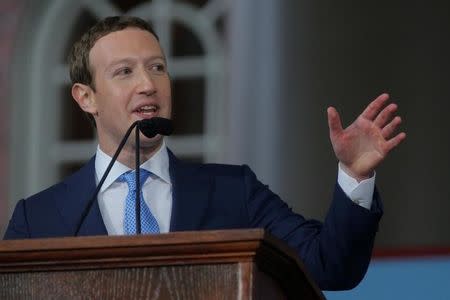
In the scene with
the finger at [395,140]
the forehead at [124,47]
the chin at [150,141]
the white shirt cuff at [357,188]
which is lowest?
the white shirt cuff at [357,188]

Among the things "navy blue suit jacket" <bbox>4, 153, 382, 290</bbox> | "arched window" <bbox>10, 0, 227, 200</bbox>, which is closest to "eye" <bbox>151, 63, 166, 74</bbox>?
"navy blue suit jacket" <bbox>4, 153, 382, 290</bbox>

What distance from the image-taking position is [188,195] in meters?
3.62

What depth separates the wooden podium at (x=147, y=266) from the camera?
9.27 feet

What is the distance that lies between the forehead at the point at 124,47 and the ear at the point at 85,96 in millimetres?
70

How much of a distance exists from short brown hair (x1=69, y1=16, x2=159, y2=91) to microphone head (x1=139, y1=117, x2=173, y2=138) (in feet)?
1.14

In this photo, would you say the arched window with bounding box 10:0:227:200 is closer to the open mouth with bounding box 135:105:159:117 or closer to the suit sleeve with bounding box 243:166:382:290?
the open mouth with bounding box 135:105:159:117

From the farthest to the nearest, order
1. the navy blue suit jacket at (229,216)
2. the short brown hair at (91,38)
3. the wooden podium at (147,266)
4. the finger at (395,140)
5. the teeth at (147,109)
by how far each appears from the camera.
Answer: the short brown hair at (91,38) → the teeth at (147,109) → the navy blue suit jacket at (229,216) → the finger at (395,140) → the wooden podium at (147,266)

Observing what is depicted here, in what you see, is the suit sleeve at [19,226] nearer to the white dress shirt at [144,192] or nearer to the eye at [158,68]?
the white dress shirt at [144,192]

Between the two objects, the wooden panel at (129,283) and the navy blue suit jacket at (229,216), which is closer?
the wooden panel at (129,283)

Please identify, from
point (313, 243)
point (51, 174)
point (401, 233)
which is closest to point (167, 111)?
point (313, 243)

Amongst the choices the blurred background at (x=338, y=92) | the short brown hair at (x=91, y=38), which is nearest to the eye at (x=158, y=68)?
the short brown hair at (x=91, y=38)

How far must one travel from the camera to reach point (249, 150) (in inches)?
246

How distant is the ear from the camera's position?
382 cm

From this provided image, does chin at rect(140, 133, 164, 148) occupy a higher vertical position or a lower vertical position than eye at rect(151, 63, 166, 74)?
lower
